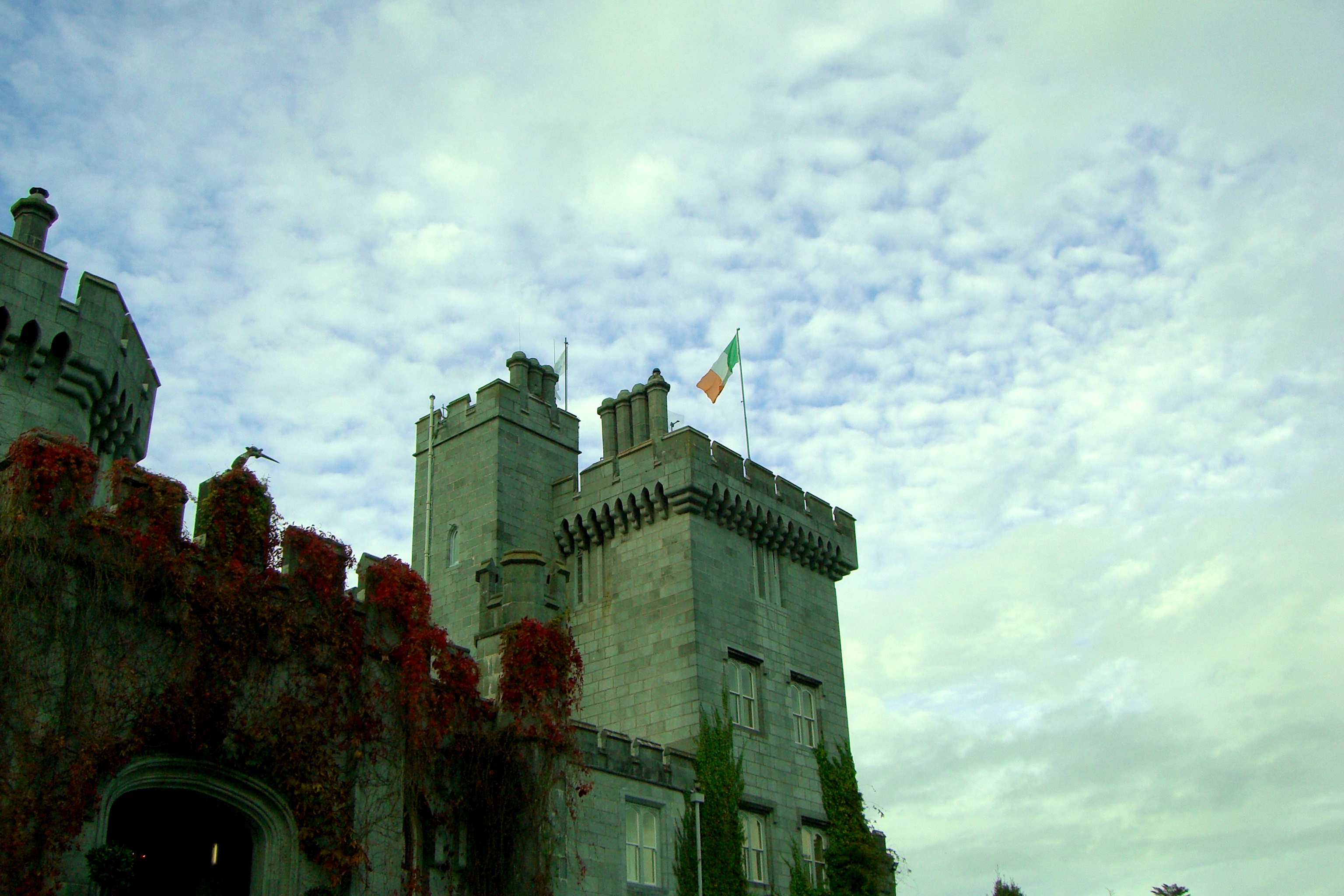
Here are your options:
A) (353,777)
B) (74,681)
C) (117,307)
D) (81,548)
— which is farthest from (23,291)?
(353,777)

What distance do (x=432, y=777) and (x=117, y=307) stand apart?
32.8 feet

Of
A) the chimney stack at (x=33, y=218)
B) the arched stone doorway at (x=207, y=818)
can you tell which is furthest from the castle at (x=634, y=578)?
the arched stone doorway at (x=207, y=818)

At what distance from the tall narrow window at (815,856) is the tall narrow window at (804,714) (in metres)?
2.25

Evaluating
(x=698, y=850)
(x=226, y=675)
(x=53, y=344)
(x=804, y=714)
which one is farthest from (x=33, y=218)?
(x=804, y=714)

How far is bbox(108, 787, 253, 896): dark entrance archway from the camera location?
65.6 feet

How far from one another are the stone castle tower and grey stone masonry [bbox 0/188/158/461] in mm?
8637

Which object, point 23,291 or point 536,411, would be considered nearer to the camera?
point 23,291

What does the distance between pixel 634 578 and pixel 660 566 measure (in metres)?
0.85

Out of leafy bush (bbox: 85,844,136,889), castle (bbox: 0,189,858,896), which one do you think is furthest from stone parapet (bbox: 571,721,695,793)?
leafy bush (bbox: 85,844,136,889)

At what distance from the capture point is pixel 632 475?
32500mm

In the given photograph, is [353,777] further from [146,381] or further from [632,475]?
[632,475]

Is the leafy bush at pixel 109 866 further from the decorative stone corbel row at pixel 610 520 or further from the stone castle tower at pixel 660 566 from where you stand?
the decorative stone corbel row at pixel 610 520

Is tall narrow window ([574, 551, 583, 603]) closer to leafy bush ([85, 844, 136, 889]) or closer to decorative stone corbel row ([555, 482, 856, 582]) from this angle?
decorative stone corbel row ([555, 482, 856, 582])

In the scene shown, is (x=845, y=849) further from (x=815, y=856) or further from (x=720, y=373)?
(x=720, y=373)
